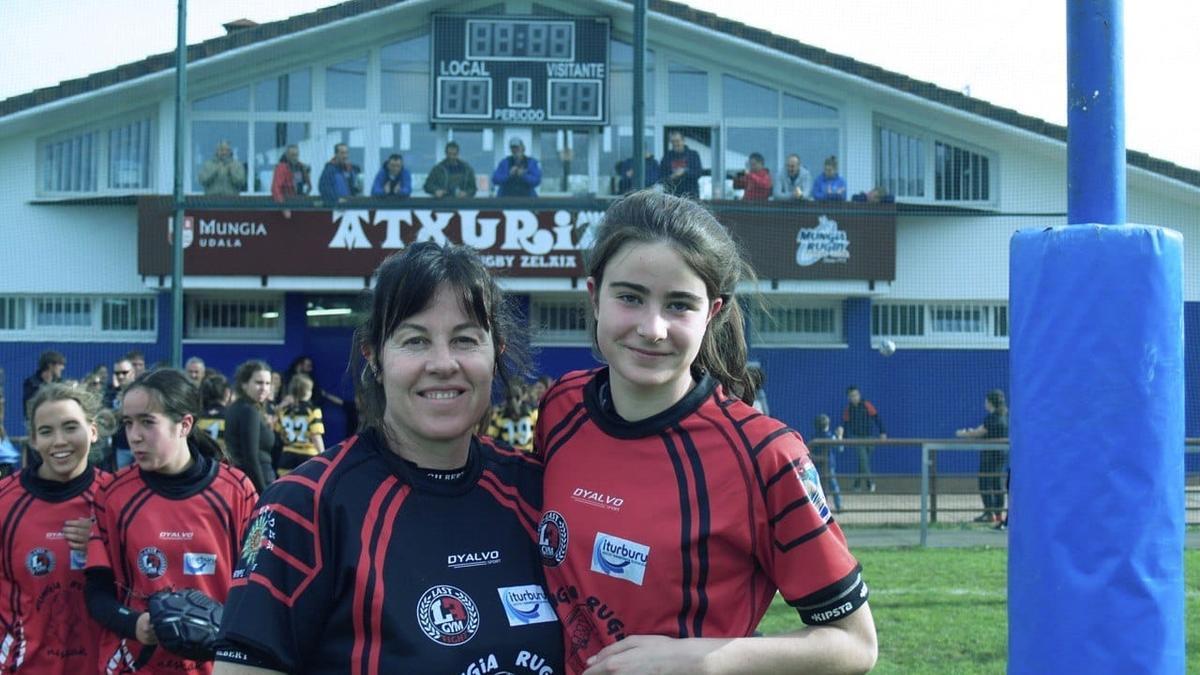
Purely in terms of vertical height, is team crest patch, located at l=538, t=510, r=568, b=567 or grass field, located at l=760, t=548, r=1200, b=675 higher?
team crest patch, located at l=538, t=510, r=568, b=567

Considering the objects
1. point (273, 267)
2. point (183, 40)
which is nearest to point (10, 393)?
point (273, 267)

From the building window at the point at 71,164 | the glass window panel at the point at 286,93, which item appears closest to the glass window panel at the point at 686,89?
the glass window panel at the point at 286,93

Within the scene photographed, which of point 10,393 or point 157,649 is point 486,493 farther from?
point 10,393

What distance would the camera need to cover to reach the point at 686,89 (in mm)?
16781

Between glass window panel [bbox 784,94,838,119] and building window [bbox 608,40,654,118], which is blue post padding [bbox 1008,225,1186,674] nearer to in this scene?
building window [bbox 608,40,654,118]

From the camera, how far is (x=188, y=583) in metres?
3.72

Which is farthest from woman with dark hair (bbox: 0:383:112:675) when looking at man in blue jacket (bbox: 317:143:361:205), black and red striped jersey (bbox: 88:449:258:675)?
man in blue jacket (bbox: 317:143:361:205)

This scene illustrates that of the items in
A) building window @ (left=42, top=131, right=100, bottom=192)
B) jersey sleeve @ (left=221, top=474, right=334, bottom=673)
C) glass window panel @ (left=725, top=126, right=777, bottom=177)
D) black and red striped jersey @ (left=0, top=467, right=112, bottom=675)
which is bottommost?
black and red striped jersey @ (left=0, top=467, right=112, bottom=675)

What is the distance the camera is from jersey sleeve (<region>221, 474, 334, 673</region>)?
1915 millimetres

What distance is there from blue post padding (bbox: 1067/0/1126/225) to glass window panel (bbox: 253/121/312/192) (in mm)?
14462

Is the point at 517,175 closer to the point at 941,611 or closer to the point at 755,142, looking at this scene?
the point at 755,142

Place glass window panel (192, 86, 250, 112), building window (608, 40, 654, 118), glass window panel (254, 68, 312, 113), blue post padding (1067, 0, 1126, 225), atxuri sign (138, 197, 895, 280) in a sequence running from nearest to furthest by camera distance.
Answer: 1. blue post padding (1067, 0, 1126, 225)
2. atxuri sign (138, 197, 895, 280)
3. building window (608, 40, 654, 118)
4. glass window panel (192, 86, 250, 112)
5. glass window panel (254, 68, 312, 113)

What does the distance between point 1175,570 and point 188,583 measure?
2.72 meters

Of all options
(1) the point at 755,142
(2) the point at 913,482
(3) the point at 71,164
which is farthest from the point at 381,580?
(3) the point at 71,164
